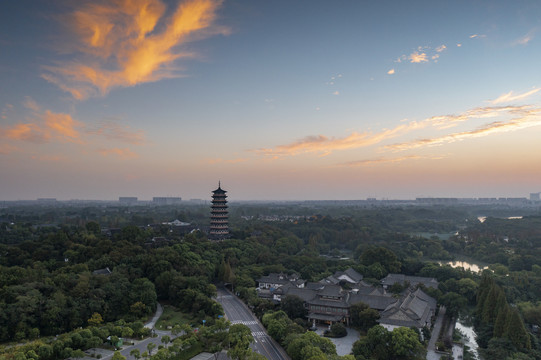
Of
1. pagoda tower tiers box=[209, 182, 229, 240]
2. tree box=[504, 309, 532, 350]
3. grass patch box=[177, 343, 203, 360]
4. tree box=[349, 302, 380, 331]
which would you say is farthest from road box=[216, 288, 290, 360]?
pagoda tower tiers box=[209, 182, 229, 240]

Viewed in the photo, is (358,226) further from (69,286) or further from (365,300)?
(69,286)

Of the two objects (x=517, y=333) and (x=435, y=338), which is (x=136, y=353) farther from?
(x=517, y=333)

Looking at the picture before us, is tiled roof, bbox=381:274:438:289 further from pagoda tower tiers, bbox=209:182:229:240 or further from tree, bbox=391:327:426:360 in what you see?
pagoda tower tiers, bbox=209:182:229:240

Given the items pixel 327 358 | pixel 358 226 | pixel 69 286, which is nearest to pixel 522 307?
pixel 327 358

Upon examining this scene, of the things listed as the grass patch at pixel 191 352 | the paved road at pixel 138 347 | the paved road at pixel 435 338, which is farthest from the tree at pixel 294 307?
the paved road at pixel 435 338

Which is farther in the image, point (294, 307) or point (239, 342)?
point (294, 307)

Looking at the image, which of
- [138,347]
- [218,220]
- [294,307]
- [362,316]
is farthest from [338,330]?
[218,220]
